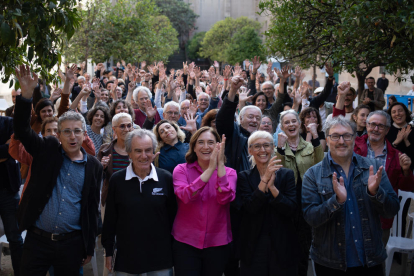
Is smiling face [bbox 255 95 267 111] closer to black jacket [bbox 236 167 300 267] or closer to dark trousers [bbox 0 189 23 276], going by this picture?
black jacket [bbox 236 167 300 267]

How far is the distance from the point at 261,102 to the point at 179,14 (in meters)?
55.1

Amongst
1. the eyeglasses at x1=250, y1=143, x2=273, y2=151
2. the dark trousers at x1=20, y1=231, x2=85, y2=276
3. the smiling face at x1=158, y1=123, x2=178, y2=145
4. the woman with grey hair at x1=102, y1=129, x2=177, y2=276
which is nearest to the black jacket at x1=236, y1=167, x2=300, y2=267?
the eyeglasses at x1=250, y1=143, x2=273, y2=151

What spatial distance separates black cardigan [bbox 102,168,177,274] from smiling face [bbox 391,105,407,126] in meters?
3.88

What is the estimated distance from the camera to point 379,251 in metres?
3.52

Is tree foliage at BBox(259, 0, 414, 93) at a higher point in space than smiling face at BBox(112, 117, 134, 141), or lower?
higher

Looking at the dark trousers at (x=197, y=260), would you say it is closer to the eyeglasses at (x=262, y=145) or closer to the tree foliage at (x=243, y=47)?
the eyeglasses at (x=262, y=145)

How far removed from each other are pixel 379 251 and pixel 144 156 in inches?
80.4

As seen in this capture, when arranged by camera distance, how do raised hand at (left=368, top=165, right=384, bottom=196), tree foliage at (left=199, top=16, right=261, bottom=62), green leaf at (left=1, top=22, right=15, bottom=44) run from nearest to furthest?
green leaf at (left=1, top=22, right=15, bottom=44)
raised hand at (left=368, top=165, right=384, bottom=196)
tree foliage at (left=199, top=16, right=261, bottom=62)

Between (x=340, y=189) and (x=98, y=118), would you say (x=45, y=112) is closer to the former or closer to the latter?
(x=98, y=118)

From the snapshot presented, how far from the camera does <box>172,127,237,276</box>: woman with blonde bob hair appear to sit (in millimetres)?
3744

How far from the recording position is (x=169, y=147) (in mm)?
5305

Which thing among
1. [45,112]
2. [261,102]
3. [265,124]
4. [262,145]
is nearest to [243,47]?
[261,102]

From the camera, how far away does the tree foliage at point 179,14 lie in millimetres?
58312

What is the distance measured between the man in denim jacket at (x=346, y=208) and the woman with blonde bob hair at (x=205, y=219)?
2.33ft
